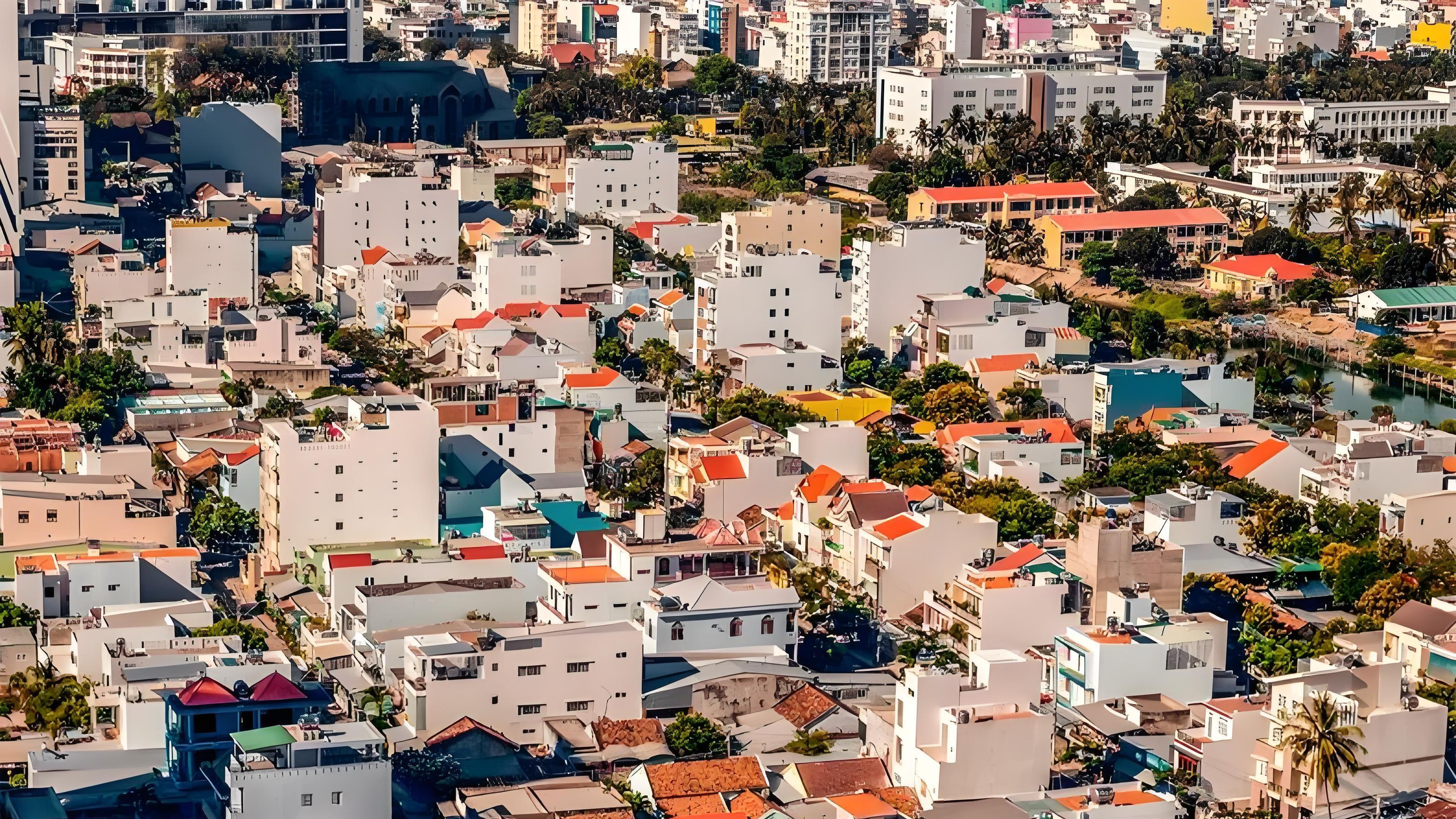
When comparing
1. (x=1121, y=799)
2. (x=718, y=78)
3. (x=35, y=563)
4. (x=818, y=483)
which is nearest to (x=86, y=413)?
(x=35, y=563)

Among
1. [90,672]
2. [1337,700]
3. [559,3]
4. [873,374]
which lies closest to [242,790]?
[90,672]

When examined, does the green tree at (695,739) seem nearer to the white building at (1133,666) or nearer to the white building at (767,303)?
the white building at (1133,666)

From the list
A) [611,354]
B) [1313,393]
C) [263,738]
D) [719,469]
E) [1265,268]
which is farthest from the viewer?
[1265,268]

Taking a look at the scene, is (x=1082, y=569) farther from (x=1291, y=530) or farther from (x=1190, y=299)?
(x=1190, y=299)

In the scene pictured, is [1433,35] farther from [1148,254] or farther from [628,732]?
[628,732]

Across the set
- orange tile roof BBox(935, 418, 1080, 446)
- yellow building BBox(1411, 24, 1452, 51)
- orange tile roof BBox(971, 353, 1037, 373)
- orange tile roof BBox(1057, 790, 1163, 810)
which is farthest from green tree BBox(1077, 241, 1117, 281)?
yellow building BBox(1411, 24, 1452, 51)

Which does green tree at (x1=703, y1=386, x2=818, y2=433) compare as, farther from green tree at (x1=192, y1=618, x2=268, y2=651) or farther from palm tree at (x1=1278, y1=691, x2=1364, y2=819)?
palm tree at (x1=1278, y1=691, x2=1364, y2=819)
